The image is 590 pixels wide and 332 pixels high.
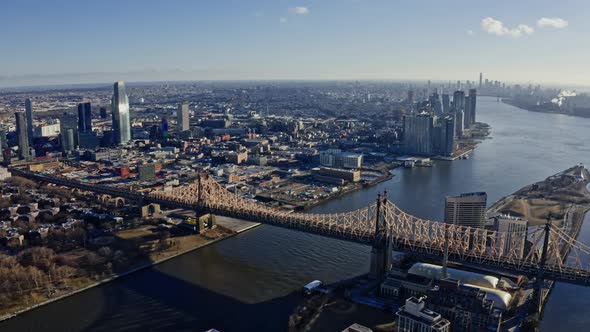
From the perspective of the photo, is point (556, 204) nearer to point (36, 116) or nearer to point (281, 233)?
point (281, 233)

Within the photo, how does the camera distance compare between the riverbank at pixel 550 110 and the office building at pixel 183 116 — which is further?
the riverbank at pixel 550 110

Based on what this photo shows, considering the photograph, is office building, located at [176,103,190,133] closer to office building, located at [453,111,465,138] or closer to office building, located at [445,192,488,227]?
office building, located at [453,111,465,138]

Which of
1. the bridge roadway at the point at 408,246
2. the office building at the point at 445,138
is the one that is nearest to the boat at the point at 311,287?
the bridge roadway at the point at 408,246

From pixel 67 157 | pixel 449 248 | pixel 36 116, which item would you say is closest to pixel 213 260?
pixel 449 248

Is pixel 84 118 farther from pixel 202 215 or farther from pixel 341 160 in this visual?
pixel 202 215

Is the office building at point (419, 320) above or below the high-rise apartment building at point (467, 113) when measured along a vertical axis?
below

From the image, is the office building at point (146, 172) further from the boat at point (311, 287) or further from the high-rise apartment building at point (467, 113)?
the high-rise apartment building at point (467, 113)
